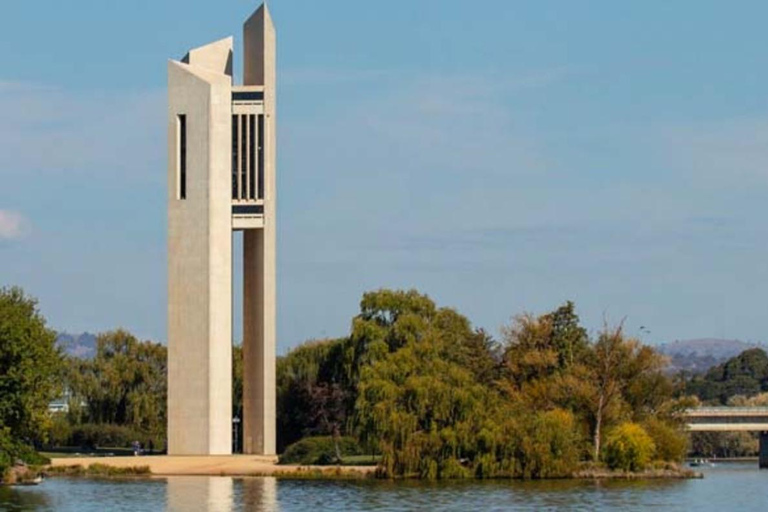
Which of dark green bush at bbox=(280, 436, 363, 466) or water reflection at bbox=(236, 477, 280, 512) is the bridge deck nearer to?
dark green bush at bbox=(280, 436, 363, 466)

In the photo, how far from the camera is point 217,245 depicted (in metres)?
66.9

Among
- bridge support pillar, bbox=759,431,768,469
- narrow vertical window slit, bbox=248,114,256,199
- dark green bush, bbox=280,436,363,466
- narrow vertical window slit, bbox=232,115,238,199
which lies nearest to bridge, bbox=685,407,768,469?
bridge support pillar, bbox=759,431,768,469

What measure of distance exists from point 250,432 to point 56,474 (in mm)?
11430

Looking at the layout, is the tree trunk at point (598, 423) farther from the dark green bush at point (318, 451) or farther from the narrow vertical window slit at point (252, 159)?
the narrow vertical window slit at point (252, 159)

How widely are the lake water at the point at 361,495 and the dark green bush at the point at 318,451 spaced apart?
246 inches

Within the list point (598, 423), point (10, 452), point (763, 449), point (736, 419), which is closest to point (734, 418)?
point (736, 419)

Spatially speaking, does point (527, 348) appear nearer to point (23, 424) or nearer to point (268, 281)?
point (268, 281)

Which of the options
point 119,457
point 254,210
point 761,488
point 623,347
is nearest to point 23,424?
point 119,457

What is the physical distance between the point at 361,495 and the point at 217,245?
2233 cm

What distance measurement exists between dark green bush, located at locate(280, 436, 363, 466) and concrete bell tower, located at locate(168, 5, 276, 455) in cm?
427

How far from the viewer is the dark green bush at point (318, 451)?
2438 inches

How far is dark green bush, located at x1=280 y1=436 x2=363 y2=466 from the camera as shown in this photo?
61938 mm

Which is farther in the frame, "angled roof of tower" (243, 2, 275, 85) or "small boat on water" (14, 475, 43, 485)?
"angled roof of tower" (243, 2, 275, 85)

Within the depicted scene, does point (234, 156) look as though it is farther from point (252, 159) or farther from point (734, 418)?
point (734, 418)
